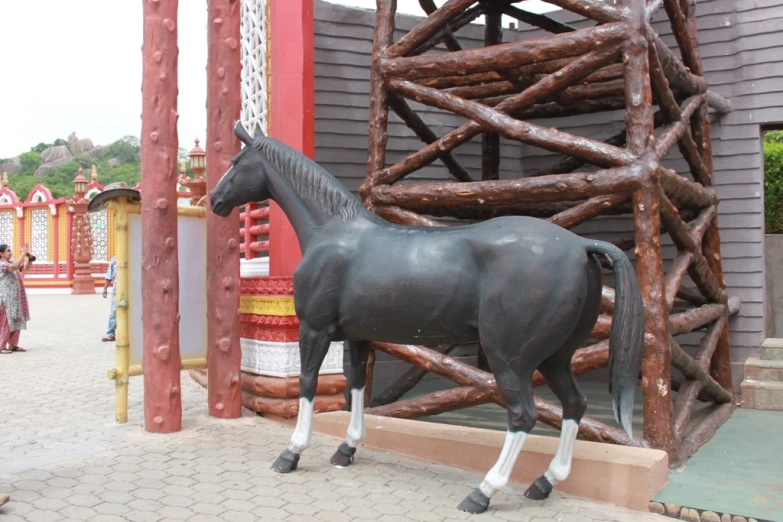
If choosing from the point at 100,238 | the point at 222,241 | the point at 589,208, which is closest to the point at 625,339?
the point at 589,208

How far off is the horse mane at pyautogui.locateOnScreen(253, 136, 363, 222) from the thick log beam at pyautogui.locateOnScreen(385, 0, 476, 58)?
1.47 meters

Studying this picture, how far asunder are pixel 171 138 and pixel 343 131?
8.16 ft

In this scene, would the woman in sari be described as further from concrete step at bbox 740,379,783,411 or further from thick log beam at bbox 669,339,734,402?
concrete step at bbox 740,379,783,411

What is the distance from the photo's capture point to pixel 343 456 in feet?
12.6

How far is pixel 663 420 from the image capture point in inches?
144

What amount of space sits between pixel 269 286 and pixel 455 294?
83.0 inches

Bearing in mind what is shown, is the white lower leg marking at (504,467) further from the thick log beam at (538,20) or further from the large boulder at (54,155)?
the large boulder at (54,155)

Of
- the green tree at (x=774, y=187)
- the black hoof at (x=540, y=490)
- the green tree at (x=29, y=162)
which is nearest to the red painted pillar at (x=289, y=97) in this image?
the black hoof at (x=540, y=490)

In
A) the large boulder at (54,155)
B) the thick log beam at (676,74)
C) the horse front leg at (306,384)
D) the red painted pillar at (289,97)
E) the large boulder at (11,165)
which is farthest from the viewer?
the large boulder at (54,155)

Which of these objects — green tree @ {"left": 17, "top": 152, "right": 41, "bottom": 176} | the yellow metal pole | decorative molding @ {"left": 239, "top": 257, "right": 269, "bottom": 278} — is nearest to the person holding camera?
decorative molding @ {"left": 239, "top": 257, "right": 269, "bottom": 278}

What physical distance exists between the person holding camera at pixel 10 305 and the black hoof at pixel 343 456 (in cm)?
747

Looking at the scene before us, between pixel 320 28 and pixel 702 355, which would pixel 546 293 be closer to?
pixel 702 355

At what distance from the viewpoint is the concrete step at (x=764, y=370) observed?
18.5 ft

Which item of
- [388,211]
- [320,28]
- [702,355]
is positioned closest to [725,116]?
[702,355]
